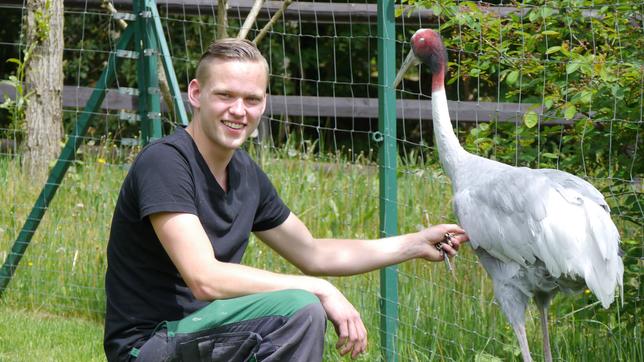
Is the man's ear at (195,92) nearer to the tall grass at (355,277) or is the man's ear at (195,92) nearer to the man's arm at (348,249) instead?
the man's arm at (348,249)

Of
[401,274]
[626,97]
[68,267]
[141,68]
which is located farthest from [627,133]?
[68,267]

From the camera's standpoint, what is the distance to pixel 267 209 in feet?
13.2

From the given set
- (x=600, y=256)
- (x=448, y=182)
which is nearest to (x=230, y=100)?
(x=600, y=256)

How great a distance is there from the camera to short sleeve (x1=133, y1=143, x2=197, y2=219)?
3.43m

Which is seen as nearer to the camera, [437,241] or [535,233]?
[437,241]

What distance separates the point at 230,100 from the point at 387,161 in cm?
146

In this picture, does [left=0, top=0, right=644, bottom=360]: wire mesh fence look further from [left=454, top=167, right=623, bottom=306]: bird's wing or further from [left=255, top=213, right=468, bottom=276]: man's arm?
[left=255, top=213, right=468, bottom=276]: man's arm

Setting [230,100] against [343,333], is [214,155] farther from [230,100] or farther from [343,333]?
[343,333]

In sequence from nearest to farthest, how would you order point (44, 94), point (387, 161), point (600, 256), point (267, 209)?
point (267, 209), point (600, 256), point (387, 161), point (44, 94)

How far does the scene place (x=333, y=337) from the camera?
5.18m

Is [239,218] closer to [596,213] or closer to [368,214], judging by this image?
[596,213]

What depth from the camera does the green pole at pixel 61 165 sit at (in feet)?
18.6

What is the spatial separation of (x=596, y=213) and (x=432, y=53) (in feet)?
4.09

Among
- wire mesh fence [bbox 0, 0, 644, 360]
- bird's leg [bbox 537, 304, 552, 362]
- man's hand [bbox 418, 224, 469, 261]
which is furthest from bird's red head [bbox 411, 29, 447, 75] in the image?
bird's leg [bbox 537, 304, 552, 362]
